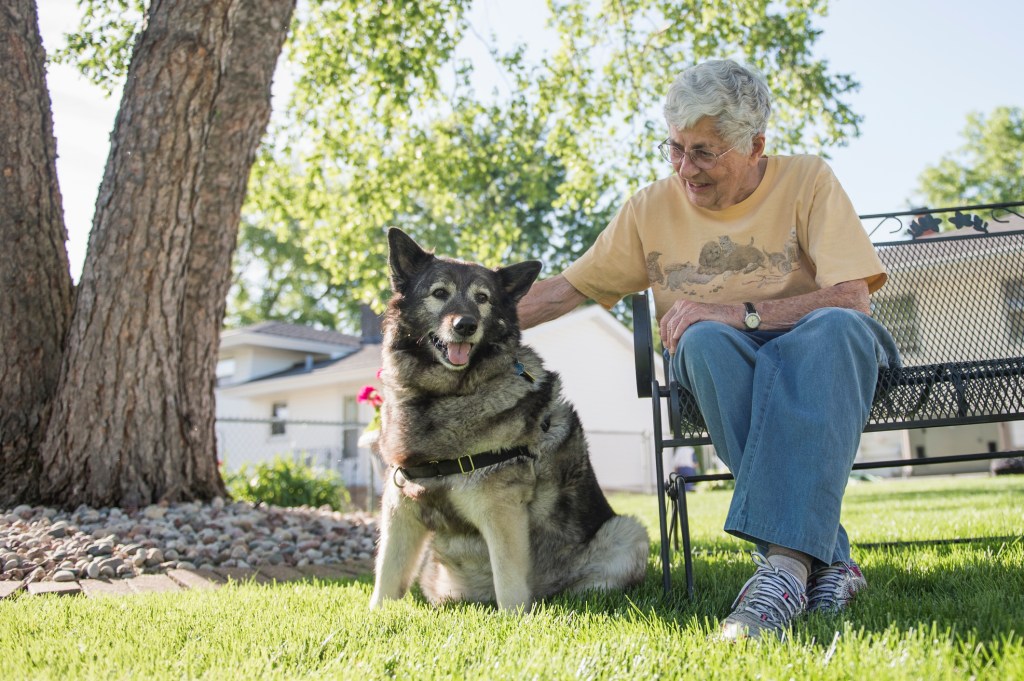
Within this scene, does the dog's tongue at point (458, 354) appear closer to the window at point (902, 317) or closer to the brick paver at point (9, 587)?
the brick paver at point (9, 587)

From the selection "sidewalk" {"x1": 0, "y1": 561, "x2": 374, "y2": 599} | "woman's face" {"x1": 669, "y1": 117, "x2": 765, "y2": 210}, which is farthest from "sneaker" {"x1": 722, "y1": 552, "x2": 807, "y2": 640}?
"sidewalk" {"x1": 0, "y1": 561, "x2": 374, "y2": 599}

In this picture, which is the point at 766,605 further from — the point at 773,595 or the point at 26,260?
the point at 26,260

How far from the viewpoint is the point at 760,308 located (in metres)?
2.66

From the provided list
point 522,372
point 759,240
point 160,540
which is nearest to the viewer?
point 759,240

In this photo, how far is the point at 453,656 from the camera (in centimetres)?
193

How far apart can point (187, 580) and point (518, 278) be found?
2.16m

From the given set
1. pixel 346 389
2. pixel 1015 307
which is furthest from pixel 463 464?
pixel 346 389

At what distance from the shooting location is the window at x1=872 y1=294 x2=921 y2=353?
4.25m

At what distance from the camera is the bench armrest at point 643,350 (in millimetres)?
2963

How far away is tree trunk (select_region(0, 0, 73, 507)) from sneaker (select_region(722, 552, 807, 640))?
475 centimetres

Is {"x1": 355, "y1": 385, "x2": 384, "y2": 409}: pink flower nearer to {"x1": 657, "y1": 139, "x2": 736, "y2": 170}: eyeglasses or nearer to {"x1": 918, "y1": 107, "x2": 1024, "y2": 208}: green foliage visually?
{"x1": 657, "y1": 139, "x2": 736, "y2": 170}: eyeglasses

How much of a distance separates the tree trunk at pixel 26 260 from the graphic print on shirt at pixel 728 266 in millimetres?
4438

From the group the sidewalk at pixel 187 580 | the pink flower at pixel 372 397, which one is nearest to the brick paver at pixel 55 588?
the sidewalk at pixel 187 580

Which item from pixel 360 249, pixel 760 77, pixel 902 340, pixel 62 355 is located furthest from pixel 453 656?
pixel 360 249
